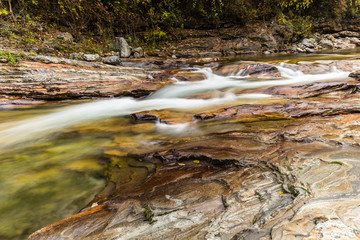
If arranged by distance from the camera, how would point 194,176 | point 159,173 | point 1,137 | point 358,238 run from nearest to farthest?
point 358,238 < point 194,176 < point 159,173 < point 1,137

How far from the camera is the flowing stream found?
1824mm

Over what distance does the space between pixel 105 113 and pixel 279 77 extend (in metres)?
6.17

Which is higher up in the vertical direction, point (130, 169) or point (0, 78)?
point (0, 78)

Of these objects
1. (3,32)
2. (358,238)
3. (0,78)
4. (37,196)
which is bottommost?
(37,196)

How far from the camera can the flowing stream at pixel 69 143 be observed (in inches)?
71.8

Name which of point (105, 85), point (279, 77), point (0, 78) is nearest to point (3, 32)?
point (0, 78)

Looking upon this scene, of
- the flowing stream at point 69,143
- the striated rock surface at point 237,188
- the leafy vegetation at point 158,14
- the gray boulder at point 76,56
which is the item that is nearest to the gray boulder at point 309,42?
the leafy vegetation at point 158,14

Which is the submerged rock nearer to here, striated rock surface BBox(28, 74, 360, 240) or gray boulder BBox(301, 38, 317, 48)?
striated rock surface BBox(28, 74, 360, 240)

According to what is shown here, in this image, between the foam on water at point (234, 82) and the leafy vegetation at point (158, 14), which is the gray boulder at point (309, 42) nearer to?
the leafy vegetation at point (158, 14)

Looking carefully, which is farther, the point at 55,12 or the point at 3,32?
the point at 55,12

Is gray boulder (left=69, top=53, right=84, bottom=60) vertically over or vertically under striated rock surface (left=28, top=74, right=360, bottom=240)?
over

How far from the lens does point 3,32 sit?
766 centimetres

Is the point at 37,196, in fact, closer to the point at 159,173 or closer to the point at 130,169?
the point at 130,169

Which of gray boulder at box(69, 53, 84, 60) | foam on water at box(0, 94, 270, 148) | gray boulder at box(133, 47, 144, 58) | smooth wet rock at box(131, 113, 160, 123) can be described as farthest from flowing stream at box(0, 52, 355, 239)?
gray boulder at box(133, 47, 144, 58)
